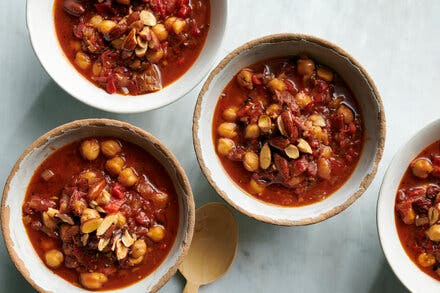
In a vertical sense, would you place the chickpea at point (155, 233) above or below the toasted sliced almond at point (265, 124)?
below

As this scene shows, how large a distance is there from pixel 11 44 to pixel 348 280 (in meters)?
2.31

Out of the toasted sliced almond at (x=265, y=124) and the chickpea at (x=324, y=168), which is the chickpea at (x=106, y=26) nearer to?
the toasted sliced almond at (x=265, y=124)

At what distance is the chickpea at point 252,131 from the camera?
3850 millimetres

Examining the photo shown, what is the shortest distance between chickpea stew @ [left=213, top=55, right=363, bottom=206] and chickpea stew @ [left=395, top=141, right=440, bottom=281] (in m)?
0.31

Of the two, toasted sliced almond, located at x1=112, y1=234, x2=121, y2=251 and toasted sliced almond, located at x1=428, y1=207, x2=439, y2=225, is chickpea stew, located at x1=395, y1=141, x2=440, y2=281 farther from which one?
toasted sliced almond, located at x1=112, y1=234, x2=121, y2=251

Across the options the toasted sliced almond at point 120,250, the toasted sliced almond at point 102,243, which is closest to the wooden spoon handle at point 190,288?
the toasted sliced almond at point 120,250

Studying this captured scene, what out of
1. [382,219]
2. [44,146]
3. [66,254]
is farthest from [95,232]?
[382,219]

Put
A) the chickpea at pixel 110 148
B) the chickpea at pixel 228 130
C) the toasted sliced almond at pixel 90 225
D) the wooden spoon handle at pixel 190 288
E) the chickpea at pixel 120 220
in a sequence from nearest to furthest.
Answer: the toasted sliced almond at pixel 90 225 < the chickpea at pixel 120 220 < the chickpea at pixel 110 148 < the chickpea at pixel 228 130 < the wooden spoon handle at pixel 190 288

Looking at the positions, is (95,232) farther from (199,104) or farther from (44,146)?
(199,104)

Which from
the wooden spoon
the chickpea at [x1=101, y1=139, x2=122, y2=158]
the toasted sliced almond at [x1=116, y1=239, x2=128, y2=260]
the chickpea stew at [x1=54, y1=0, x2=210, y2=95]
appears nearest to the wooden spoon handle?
the wooden spoon

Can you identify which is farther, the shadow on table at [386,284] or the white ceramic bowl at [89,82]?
the shadow on table at [386,284]

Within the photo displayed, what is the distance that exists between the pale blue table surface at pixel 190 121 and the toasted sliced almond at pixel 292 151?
538mm

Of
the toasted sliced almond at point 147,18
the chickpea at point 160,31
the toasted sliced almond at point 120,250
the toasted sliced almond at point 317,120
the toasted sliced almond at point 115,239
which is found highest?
the toasted sliced almond at point 147,18

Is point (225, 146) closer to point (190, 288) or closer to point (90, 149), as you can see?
point (90, 149)
